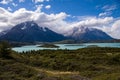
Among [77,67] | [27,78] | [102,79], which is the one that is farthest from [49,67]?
[102,79]

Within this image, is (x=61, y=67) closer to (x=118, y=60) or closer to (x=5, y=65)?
(x=5, y=65)

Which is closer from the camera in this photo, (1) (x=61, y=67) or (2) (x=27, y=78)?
(2) (x=27, y=78)

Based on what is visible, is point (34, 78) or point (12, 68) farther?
point (12, 68)

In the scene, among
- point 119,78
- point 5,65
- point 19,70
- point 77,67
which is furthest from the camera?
point 77,67

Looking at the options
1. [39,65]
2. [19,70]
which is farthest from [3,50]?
[19,70]

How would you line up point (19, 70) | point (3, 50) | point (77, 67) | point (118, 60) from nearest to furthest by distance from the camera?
point (19, 70) → point (77, 67) → point (3, 50) → point (118, 60)

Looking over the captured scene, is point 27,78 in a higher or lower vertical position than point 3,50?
lower

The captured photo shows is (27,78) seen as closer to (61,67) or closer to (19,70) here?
(19,70)

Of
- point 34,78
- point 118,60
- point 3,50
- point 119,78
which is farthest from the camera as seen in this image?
point 118,60

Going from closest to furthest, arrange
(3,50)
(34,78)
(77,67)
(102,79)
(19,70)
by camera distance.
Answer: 1. (102,79)
2. (34,78)
3. (19,70)
4. (77,67)
5. (3,50)
